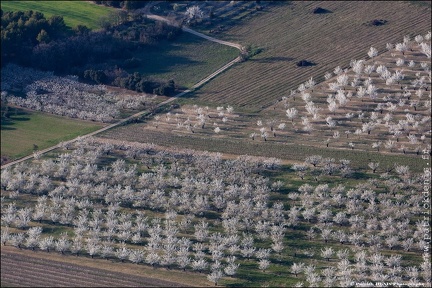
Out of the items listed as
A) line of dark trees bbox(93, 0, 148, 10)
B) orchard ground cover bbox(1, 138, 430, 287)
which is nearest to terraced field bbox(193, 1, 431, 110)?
line of dark trees bbox(93, 0, 148, 10)

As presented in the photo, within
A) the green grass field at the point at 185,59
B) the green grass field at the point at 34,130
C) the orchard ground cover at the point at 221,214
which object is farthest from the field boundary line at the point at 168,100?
the orchard ground cover at the point at 221,214

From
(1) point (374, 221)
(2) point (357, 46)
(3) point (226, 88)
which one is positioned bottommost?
(1) point (374, 221)

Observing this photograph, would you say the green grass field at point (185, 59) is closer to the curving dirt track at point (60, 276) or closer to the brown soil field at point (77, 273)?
the brown soil field at point (77, 273)

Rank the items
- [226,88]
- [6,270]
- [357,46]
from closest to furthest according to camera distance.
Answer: [6,270] → [226,88] → [357,46]

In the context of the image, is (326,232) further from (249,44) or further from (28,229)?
(249,44)

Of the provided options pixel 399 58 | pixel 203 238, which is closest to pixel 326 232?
pixel 203 238

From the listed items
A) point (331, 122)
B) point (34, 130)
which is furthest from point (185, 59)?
point (331, 122)

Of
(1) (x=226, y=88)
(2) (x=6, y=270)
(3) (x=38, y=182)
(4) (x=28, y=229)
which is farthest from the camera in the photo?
(1) (x=226, y=88)
